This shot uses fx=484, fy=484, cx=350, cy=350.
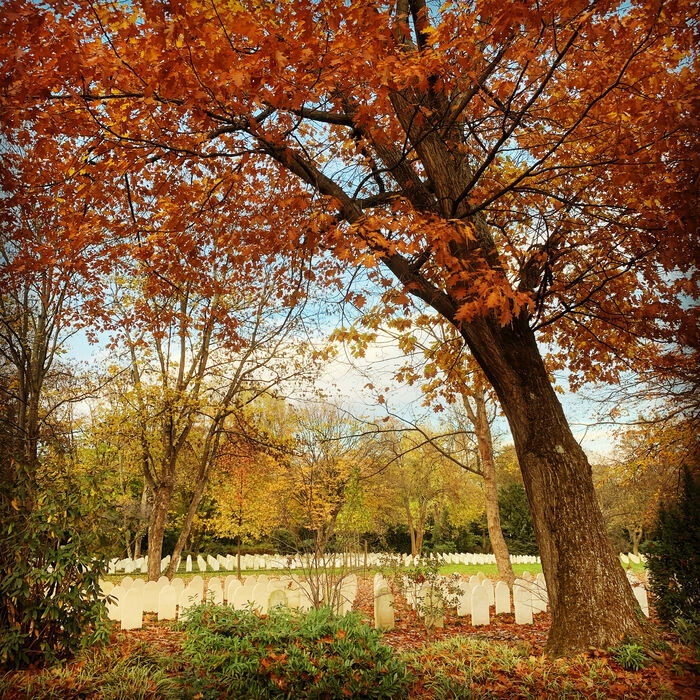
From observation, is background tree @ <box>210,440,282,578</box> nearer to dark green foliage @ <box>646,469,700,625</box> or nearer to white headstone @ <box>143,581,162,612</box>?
white headstone @ <box>143,581,162,612</box>

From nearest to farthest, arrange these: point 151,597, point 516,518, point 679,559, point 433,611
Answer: point 679,559
point 433,611
point 151,597
point 516,518

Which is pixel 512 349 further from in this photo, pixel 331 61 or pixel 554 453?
pixel 331 61

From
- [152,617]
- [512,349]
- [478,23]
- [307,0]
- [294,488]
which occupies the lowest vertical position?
[152,617]

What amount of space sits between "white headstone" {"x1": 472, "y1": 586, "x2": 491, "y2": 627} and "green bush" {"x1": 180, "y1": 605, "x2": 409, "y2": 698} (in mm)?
5222

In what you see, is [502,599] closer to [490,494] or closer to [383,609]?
[490,494]

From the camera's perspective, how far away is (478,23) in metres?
5.39

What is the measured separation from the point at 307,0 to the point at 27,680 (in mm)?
6836

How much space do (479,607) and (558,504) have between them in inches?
214

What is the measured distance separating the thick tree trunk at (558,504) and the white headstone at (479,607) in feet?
→ 15.2

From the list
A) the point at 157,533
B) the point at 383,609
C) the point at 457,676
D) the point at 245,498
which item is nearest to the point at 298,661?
the point at 457,676

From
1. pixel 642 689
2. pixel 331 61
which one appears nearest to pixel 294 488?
pixel 642 689

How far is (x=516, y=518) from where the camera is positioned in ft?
101

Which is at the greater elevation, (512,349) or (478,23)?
(478,23)

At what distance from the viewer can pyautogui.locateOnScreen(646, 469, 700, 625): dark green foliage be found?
22.3 feet
